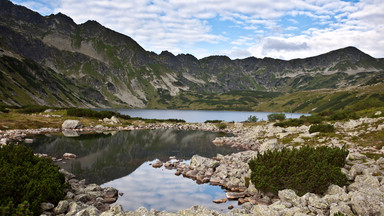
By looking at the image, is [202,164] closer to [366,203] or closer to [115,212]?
[115,212]

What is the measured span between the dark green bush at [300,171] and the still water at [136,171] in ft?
14.9

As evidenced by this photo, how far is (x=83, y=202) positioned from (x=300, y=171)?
831 inches

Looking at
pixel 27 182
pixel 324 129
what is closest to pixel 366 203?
pixel 27 182

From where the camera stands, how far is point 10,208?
13859 mm

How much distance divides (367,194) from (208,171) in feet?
70.7

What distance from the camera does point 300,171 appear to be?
2356cm

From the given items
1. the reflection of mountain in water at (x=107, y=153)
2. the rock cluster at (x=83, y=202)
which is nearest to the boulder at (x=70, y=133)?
the reflection of mountain in water at (x=107, y=153)

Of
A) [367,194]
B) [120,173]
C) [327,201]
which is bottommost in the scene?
[120,173]

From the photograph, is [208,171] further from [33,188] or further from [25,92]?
[25,92]

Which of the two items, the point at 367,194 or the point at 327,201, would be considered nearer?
the point at 367,194

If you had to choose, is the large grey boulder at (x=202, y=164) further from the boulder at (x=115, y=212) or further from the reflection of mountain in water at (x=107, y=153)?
the boulder at (x=115, y=212)

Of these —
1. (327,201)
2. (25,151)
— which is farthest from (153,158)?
(327,201)

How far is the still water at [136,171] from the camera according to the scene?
2477 cm

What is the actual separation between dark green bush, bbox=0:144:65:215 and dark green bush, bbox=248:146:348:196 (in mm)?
18990
